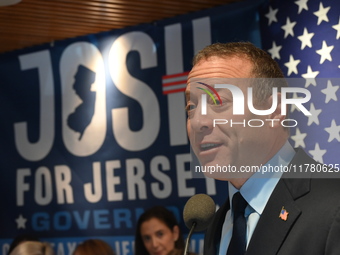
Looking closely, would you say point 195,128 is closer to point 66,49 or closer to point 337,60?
point 337,60

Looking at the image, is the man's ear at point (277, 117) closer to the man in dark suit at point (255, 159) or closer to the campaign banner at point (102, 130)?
the man in dark suit at point (255, 159)

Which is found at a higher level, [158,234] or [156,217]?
[156,217]

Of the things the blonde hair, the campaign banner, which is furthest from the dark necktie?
the blonde hair

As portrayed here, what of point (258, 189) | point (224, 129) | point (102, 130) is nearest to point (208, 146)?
point (224, 129)

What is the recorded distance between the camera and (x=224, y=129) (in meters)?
1.52

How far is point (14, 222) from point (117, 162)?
54.9 inches

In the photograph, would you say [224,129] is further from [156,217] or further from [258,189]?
[156,217]

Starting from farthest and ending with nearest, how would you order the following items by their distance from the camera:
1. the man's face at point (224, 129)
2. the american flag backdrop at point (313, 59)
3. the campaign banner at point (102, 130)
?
the campaign banner at point (102, 130) → the american flag backdrop at point (313, 59) → the man's face at point (224, 129)

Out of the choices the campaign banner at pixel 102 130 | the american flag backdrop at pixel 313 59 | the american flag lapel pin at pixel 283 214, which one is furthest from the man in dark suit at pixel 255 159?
the campaign banner at pixel 102 130

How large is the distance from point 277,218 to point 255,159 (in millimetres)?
161

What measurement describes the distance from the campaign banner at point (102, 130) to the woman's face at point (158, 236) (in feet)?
0.82

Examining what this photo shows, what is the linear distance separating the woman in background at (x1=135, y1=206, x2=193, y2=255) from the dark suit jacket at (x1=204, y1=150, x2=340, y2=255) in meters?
3.23

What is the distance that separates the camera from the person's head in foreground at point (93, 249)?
4898 mm

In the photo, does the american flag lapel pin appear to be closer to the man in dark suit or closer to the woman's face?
the man in dark suit
